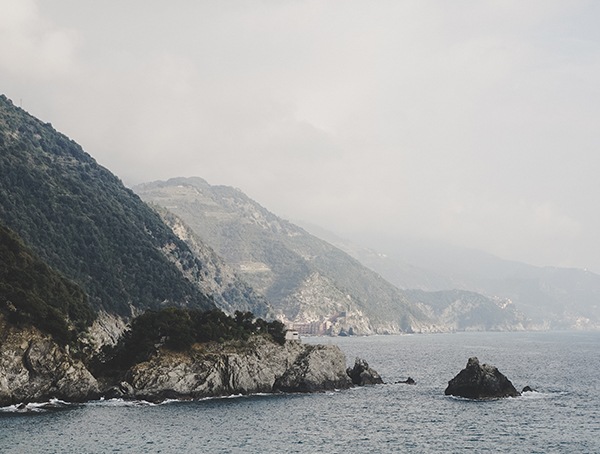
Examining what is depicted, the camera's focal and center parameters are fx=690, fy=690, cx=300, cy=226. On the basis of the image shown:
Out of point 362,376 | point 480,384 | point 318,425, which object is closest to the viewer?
point 318,425

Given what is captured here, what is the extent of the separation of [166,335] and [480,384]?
5429 cm

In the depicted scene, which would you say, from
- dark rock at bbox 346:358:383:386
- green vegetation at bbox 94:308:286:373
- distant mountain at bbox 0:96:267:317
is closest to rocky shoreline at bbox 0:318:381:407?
green vegetation at bbox 94:308:286:373

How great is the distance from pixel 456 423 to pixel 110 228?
127940 millimetres

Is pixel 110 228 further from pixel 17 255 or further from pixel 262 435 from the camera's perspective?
pixel 262 435

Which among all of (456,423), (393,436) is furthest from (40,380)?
(456,423)

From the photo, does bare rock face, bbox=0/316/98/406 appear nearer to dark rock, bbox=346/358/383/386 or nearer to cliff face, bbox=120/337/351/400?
cliff face, bbox=120/337/351/400

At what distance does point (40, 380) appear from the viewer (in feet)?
326

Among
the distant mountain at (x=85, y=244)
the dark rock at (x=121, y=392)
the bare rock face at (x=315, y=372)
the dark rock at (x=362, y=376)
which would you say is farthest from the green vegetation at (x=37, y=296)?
the dark rock at (x=362, y=376)

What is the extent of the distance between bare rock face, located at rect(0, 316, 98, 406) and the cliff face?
815 centimetres

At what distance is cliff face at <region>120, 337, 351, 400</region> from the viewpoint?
110 meters

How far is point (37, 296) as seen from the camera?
10731cm

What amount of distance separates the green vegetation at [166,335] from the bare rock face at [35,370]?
12.6 m

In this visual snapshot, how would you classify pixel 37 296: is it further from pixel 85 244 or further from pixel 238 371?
pixel 85 244

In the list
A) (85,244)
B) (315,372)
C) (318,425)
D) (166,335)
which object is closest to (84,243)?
(85,244)
